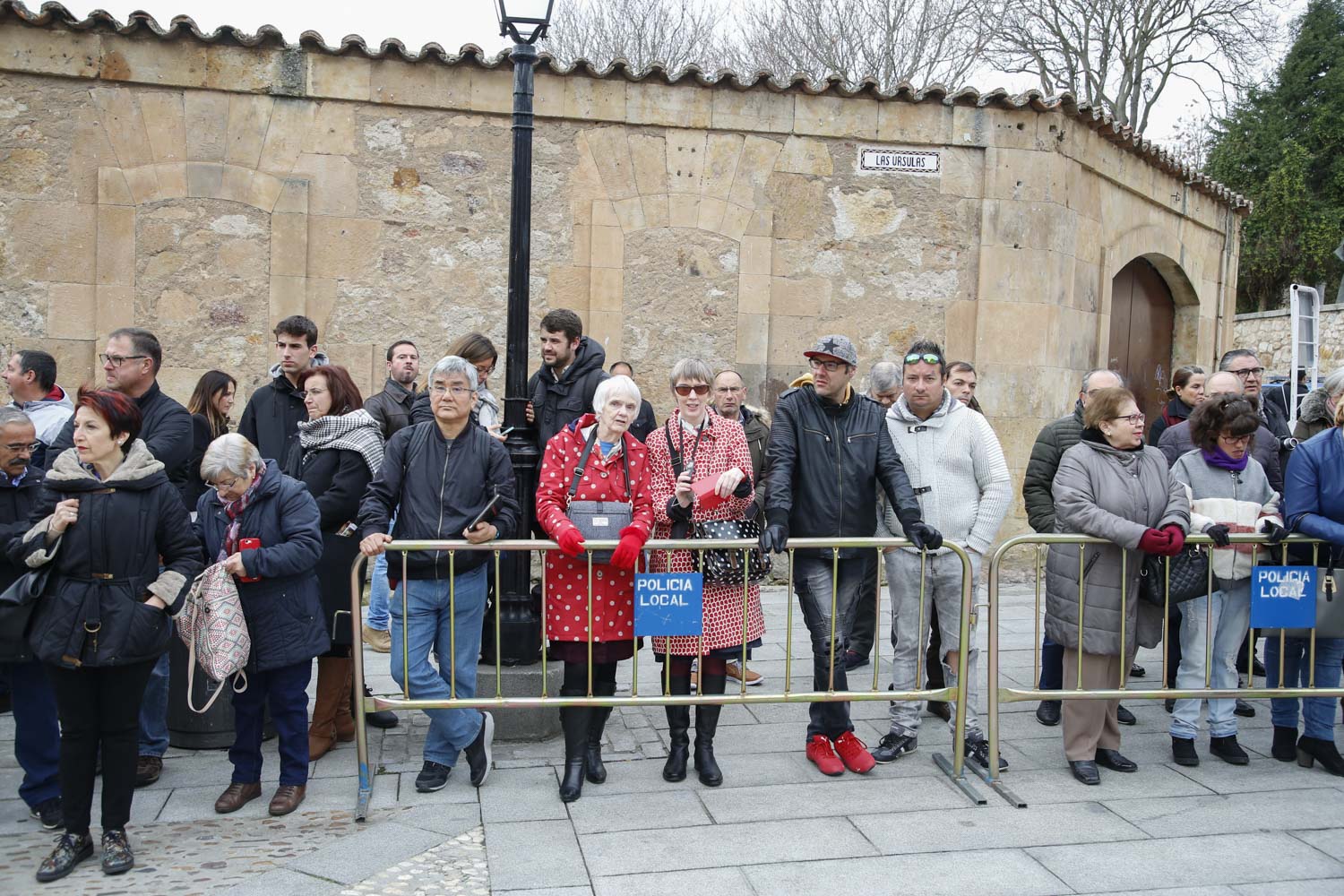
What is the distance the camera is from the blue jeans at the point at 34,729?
14.5 ft

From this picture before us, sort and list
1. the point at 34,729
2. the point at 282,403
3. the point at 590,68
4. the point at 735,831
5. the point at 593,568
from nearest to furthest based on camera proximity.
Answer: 1. the point at 735,831
2. the point at 34,729
3. the point at 593,568
4. the point at 282,403
5. the point at 590,68

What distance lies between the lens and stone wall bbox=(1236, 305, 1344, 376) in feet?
83.3

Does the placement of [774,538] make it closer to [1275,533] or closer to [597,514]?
[597,514]

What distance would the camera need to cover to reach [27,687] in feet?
14.5

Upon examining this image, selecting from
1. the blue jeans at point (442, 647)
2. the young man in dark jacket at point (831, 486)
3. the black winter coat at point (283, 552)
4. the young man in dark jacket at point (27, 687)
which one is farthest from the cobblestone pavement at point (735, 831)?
the black winter coat at point (283, 552)

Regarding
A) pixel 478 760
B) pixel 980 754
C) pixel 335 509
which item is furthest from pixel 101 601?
pixel 980 754

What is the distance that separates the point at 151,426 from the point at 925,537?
136 inches

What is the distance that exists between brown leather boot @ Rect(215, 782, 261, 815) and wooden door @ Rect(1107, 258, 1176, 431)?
988cm

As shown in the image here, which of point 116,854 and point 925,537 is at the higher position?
point 925,537

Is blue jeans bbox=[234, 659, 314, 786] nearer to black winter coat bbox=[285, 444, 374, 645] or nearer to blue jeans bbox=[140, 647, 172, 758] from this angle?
black winter coat bbox=[285, 444, 374, 645]

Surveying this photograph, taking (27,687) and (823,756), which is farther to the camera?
(823,756)

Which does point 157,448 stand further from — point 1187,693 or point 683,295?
point 683,295

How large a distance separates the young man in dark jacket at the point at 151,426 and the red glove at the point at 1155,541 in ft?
14.0

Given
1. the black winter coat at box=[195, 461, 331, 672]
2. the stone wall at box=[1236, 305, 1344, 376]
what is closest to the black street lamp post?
the black winter coat at box=[195, 461, 331, 672]
